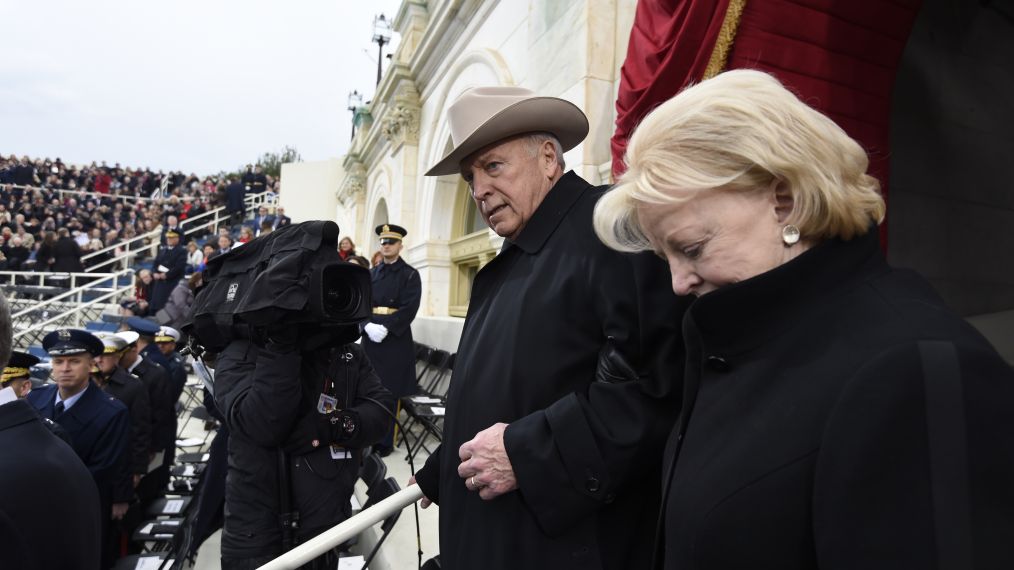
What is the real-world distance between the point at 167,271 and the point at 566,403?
41.6ft

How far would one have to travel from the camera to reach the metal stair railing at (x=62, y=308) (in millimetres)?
12320

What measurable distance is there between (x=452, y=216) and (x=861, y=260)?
843 cm

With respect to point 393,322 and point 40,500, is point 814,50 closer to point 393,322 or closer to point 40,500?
point 40,500

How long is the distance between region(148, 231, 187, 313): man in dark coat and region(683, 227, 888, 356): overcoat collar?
12.5 meters

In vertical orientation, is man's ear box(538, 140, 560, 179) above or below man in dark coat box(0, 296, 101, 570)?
above

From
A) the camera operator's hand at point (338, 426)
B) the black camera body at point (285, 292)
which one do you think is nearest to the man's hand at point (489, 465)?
the black camera body at point (285, 292)

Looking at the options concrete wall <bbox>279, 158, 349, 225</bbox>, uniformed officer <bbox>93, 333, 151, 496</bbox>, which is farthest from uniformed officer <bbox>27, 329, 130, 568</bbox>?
concrete wall <bbox>279, 158, 349, 225</bbox>

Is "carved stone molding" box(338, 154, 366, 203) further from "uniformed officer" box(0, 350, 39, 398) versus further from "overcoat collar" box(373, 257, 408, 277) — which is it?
"uniformed officer" box(0, 350, 39, 398)

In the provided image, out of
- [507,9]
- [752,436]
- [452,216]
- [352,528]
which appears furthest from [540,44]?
[752,436]

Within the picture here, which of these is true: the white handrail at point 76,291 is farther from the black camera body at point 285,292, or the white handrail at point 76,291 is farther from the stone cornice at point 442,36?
the black camera body at point 285,292

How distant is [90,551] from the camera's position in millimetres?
1743

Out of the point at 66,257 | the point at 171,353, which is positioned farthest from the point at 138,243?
the point at 171,353

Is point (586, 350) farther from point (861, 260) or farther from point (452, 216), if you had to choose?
point (452, 216)

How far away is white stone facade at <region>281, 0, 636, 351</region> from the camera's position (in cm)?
464
